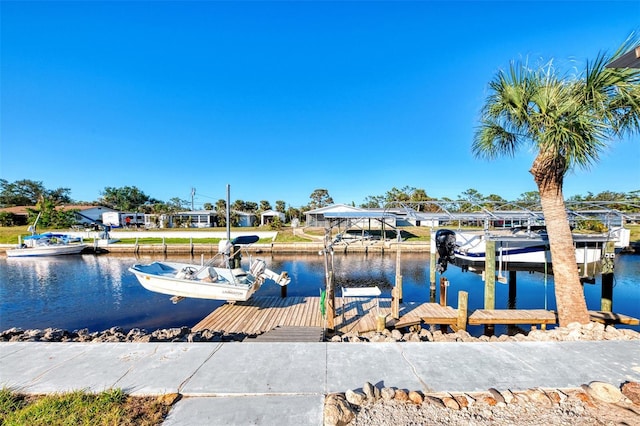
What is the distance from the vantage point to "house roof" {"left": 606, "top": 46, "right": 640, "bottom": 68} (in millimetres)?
2934

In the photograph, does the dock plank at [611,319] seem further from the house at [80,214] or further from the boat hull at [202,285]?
the house at [80,214]

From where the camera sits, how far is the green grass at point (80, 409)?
2.50 meters

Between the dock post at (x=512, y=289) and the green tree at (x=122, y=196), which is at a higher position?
the green tree at (x=122, y=196)

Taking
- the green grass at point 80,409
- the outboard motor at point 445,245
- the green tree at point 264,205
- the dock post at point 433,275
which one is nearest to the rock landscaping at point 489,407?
the green grass at point 80,409

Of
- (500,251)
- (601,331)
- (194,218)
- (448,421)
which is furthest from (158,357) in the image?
(194,218)

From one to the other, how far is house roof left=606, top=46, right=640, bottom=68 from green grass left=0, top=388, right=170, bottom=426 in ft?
20.5

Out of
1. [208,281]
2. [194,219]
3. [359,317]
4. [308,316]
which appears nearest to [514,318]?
[359,317]

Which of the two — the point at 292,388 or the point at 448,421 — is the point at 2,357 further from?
the point at 448,421

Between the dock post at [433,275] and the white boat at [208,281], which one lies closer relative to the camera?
the white boat at [208,281]

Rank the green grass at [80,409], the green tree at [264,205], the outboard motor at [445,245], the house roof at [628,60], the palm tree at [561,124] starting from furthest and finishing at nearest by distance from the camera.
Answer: the green tree at [264,205] → the outboard motor at [445,245] → the palm tree at [561,124] → the house roof at [628,60] → the green grass at [80,409]

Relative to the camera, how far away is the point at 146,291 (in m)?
14.0

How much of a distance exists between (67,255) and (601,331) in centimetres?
3638

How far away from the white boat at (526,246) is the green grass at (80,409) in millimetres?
9903

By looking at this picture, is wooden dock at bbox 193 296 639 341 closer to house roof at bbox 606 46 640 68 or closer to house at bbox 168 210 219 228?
house roof at bbox 606 46 640 68
